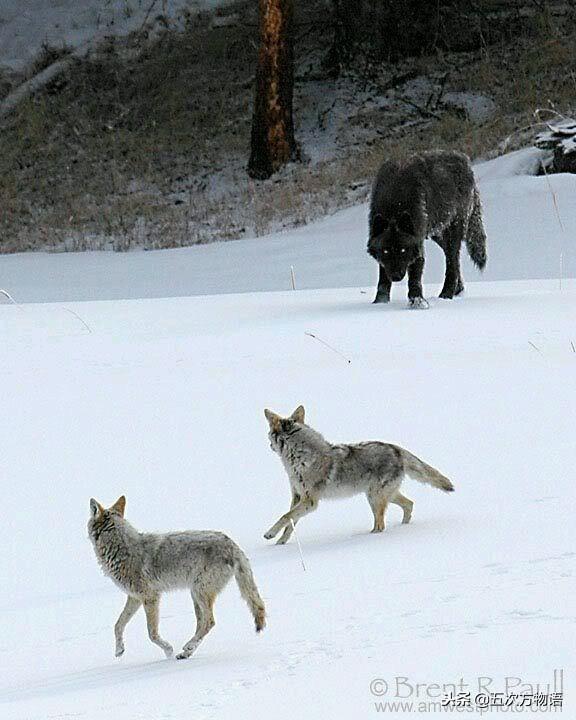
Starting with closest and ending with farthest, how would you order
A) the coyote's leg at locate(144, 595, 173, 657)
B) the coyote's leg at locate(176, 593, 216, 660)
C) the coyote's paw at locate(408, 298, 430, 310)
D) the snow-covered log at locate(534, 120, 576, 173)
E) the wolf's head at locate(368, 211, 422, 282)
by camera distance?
1. the coyote's leg at locate(176, 593, 216, 660)
2. the coyote's leg at locate(144, 595, 173, 657)
3. the coyote's paw at locate(408, 298, 430, 310)
4. the wolf's head at locate(368, 211, 422, 282)
5. the snow-covered log at locate(534, 120, 576, 173)

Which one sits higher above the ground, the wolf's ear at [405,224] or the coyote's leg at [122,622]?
the wolf's ear at [405,224]

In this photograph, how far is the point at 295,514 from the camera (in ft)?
17.7

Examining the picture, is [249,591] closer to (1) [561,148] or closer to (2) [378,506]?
(2) [378,506]

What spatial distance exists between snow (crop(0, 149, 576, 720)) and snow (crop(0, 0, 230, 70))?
19.6m

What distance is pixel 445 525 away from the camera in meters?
5.07

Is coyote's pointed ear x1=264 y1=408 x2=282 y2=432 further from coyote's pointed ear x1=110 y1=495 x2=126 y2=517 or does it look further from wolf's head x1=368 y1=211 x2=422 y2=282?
wolf's head x1=368 y1=211 x2=422 y2=282

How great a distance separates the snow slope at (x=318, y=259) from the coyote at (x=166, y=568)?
9978mm

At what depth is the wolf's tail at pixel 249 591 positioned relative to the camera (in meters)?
3.87

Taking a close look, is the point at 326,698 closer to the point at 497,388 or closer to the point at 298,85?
the point at 497,388

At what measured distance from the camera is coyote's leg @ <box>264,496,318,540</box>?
535 centimetres

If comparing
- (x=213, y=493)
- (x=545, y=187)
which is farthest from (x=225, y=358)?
(x=545, y=187)

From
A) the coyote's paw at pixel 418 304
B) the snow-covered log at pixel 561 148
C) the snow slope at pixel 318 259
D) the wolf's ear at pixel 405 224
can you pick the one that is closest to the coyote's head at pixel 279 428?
the coyote's paw at pixel 418 304

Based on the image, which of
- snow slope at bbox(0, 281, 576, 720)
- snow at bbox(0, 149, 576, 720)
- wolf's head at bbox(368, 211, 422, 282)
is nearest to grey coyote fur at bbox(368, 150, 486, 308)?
wolf's head at bbox(368, 211, 422, 282)

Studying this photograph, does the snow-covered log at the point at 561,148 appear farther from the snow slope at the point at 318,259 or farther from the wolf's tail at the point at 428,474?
the wolf's tail at the point at 428,474
